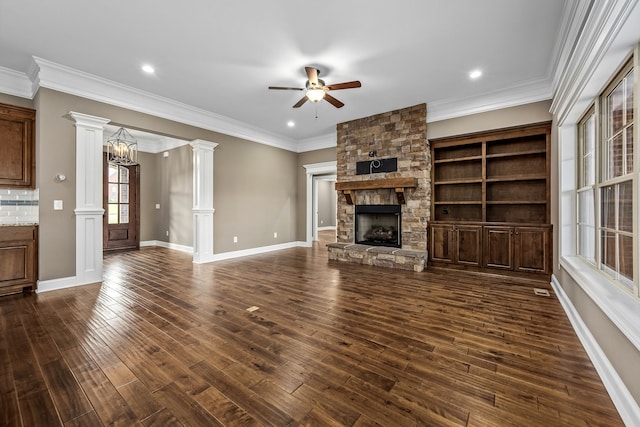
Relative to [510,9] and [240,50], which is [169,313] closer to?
[240,50]

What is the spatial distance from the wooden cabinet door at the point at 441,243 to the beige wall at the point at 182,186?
155 inches

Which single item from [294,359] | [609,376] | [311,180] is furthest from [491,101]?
[294,359]

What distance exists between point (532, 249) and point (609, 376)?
288 cm

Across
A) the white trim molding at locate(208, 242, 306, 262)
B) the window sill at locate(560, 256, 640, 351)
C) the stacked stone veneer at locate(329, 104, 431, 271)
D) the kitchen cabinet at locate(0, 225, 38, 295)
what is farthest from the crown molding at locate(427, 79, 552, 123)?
the kitchen cabinet at locate(0, 225, 38, 295)

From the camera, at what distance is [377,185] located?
5305mm

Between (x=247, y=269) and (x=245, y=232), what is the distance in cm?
172

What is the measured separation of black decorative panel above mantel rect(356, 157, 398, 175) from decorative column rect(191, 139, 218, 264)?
10.2ft

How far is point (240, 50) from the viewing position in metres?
3.23

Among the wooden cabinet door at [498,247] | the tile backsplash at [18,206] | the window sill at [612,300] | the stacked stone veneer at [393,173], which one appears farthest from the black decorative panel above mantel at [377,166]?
the tile backsplash at [18,206]

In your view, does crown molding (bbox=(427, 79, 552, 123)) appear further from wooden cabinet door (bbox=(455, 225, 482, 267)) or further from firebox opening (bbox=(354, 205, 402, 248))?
wooden cabinet door (bbox=(455, 225, 482, 267))

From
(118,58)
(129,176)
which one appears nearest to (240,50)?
(118,58)

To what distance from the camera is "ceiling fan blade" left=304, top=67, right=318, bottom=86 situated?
330 centimetres

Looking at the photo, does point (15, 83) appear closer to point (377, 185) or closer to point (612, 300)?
point (377, 185)

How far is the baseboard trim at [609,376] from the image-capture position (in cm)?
138
